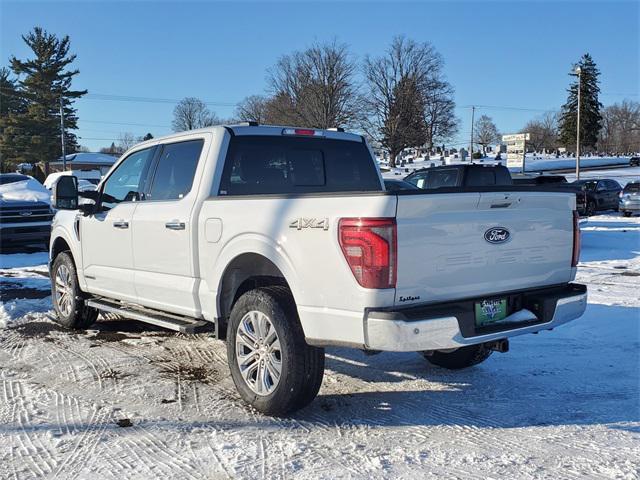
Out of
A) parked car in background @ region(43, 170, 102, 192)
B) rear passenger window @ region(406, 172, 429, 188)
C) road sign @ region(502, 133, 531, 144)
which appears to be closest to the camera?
rear passenger window @ region(406, 172, 429, 188)

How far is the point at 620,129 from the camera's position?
106m

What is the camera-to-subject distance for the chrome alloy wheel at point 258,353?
13.2ft

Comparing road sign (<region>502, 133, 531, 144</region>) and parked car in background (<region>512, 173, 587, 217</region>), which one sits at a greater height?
road sign (<region>502, 133, 531, 144</region>)

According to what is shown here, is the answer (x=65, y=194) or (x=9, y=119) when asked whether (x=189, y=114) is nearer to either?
(x=9, y=119)

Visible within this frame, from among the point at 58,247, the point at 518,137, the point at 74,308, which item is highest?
the point at 518,137

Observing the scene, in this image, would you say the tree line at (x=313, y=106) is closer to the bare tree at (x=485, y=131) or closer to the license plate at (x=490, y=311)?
the bare tree at (x=485, y=131)

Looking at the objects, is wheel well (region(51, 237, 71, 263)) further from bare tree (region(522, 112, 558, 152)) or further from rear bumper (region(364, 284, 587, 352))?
bare tree (region(522, 112, 558, 152))

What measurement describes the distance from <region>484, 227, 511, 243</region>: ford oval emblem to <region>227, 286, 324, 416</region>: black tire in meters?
1.33

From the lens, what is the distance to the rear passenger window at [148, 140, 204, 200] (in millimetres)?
5008

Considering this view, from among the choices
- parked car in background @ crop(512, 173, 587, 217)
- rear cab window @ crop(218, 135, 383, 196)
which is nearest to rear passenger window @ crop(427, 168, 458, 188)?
parked car in background @ crop(512, 173, 587, 217)

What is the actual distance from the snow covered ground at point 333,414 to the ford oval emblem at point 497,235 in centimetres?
124

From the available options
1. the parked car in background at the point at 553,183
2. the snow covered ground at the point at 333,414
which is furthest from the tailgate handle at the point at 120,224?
the parked car in background at the point at 553,183

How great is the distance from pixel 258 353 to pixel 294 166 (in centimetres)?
183

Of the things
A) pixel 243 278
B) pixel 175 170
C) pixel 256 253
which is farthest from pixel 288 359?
pixel 175 170
